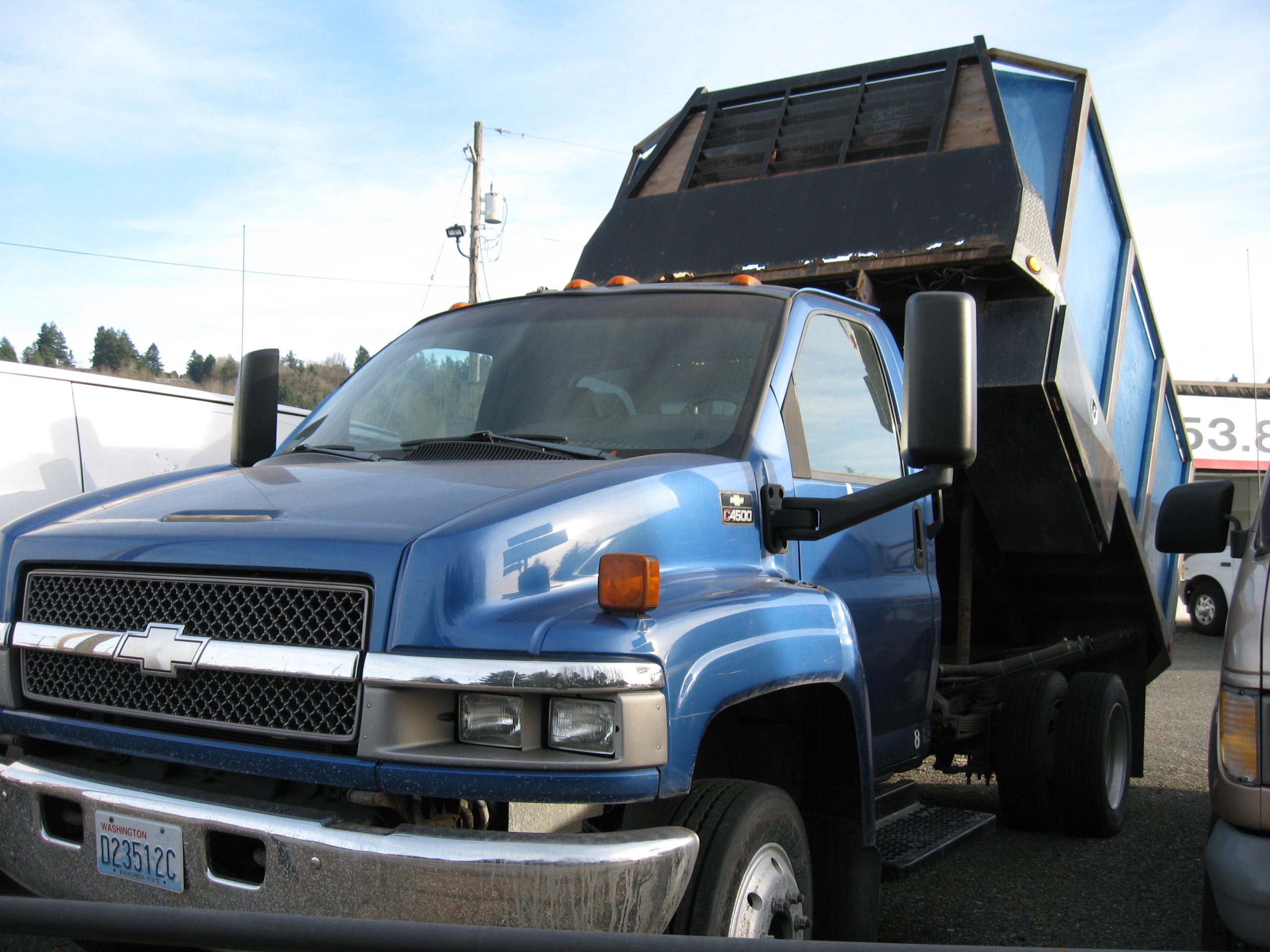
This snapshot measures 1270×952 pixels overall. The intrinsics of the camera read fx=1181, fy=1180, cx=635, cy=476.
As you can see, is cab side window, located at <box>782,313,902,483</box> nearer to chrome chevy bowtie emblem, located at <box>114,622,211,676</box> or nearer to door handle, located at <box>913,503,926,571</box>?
door handle, located at <box>913,503,926,571</box>

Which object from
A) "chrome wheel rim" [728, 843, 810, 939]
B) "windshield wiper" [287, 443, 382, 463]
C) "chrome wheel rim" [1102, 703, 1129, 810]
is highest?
"windshield wiper" [287, 443, 382, 463]

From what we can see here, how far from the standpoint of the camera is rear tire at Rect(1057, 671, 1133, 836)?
5.60 m

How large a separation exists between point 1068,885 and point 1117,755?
125 centimetres

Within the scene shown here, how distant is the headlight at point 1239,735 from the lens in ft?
10.2

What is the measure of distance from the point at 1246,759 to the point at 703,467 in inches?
64.1

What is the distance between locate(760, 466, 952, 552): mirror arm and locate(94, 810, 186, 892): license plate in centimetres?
174

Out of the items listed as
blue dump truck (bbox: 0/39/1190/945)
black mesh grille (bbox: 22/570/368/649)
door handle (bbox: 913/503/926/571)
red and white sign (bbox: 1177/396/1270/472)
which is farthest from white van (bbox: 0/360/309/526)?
red and white sign (bbox: 1177/396/1270/472)

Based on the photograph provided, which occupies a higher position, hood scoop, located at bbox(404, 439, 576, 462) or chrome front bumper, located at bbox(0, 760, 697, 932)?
hood scoop, located at bbox(404, 439, 576, 462)

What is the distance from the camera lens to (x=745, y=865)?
2.77m

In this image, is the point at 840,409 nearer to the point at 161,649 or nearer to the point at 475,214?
the point at 161,649

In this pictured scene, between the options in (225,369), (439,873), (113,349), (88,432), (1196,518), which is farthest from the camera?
(113,349)

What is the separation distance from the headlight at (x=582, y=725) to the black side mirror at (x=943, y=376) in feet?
3.95

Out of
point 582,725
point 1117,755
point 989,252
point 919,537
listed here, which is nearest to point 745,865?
point 582,725

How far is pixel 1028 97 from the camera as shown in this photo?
6047 mm
